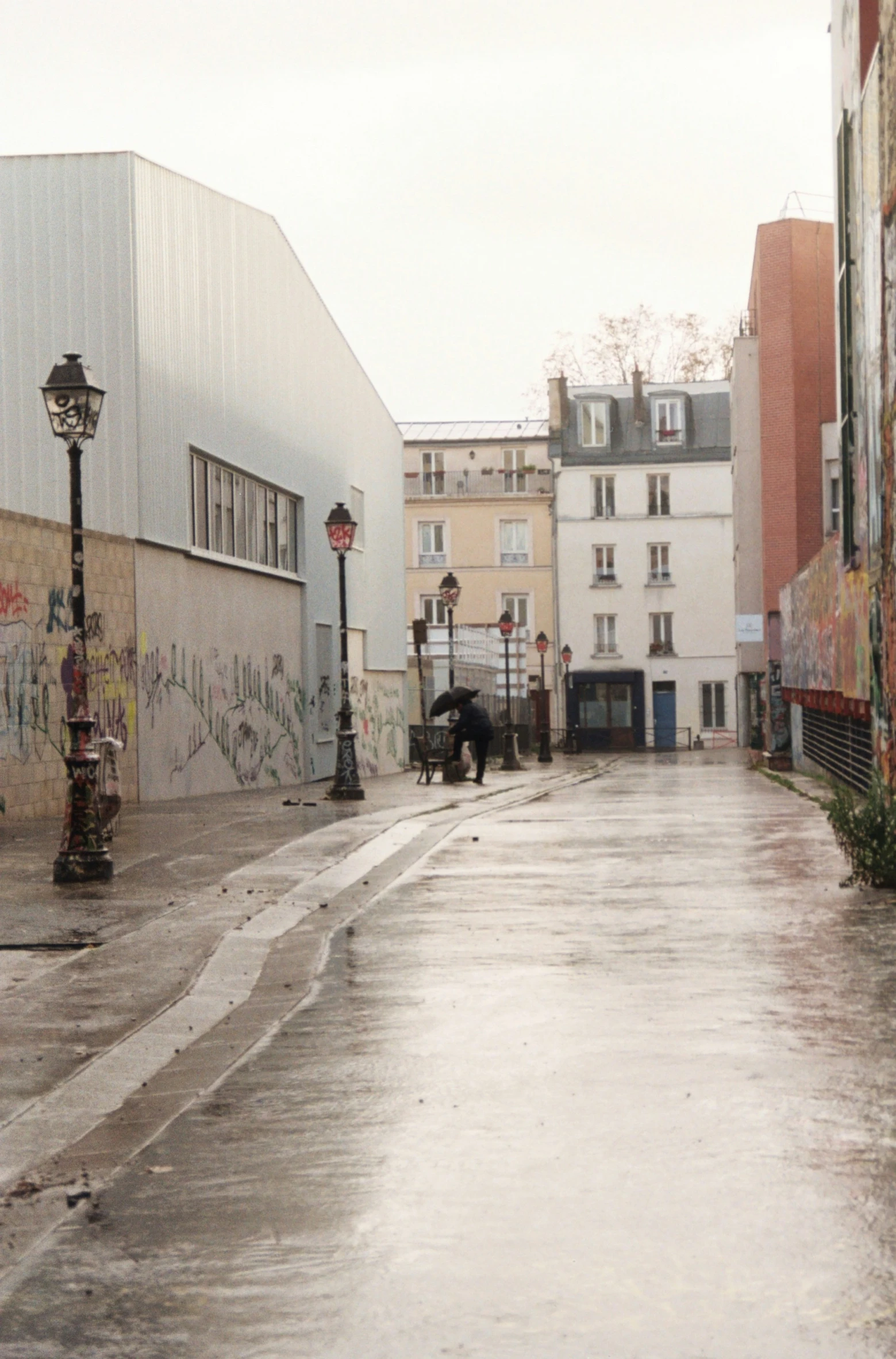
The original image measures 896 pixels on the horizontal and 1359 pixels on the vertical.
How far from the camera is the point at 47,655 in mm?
21672

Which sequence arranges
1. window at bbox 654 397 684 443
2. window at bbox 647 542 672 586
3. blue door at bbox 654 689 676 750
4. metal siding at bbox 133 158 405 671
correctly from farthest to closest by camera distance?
1. window at bbox 647 542 672 586
2. blue door at bbox 654 689 676 750
3. window at bbox 654 397 684 443
4. metal siding at bbox 133 158 405 671

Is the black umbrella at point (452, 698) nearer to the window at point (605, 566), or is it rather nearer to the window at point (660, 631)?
the window at point (660, 631)

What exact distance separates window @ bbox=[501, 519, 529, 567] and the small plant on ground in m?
Result: 61.5

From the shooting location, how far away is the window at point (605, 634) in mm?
71438

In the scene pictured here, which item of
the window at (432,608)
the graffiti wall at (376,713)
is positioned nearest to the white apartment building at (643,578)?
the window at (432,608)

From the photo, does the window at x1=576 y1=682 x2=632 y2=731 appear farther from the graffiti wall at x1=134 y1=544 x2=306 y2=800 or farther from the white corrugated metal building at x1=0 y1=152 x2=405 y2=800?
the graffiti wall at x1=134 y1=544 x2=306 y2=800

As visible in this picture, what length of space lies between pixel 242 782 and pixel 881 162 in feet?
56.5

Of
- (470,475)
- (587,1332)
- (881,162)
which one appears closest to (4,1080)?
(587,1332)

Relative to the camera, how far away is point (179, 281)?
91.0 feet

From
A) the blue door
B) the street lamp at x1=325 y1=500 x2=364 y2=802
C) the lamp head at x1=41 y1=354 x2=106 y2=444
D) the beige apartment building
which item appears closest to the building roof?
the beige apartment building

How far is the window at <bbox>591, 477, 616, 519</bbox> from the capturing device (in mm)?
71875

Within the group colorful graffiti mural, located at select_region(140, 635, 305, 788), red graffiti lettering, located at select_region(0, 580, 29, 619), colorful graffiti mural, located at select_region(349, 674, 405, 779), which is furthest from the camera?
colorful graffiti mural, located at select_region(349, 674, 405, 779)

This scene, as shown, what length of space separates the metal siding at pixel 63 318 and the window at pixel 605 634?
47.0 meters

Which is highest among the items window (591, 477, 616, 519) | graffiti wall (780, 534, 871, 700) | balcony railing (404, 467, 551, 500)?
balcony railing (404, 467, 551, 500)
